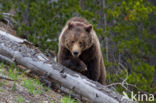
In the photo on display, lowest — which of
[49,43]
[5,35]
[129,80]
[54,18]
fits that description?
[129,80]

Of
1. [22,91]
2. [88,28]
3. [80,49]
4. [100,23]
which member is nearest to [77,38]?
[80,49]

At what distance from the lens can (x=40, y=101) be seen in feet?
15.7

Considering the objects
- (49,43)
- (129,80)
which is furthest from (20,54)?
(129,80)

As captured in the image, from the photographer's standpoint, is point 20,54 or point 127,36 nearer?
point 20,54

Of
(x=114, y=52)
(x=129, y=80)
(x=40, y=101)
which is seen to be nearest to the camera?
(x=40, y=101)

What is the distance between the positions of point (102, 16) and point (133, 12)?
3.41ft

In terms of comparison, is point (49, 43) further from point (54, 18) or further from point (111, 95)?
point (111, 95)

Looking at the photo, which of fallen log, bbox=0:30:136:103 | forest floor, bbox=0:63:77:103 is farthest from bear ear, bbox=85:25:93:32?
forest floor, bbox=0:63:77:103

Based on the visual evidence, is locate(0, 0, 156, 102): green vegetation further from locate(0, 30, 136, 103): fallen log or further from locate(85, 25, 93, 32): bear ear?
locate(0, 30, 136, 103): fallen log

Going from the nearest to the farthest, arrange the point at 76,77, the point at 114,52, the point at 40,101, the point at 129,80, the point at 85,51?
the point at 40,101 < the point at 76,77 < the point at 85,51 < the point at 129,80 < the point at 114,52

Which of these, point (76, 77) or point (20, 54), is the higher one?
point (20, 54)

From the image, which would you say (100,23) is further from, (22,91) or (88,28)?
(22,91)

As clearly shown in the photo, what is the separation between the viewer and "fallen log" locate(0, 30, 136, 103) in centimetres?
490

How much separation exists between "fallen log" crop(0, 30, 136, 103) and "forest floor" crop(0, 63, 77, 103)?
28 centimetres
